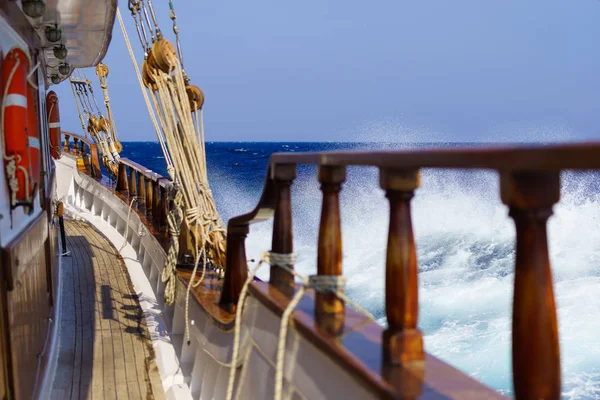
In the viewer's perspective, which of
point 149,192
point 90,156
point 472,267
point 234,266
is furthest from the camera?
point 90,156

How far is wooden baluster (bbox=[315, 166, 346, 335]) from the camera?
1486 mm

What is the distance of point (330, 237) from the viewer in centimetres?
152

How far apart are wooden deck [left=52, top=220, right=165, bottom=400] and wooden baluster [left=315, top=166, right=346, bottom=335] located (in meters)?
1.60

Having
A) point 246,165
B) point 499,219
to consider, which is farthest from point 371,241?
point 246,165

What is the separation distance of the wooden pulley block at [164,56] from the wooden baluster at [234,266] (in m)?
1.14

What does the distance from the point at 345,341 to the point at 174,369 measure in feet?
6.38

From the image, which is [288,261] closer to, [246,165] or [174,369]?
[174,369]

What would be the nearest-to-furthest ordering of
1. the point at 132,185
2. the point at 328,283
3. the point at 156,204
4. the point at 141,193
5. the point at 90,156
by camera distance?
the point at 328,283 → the point at 156,204 → the point at 141,193 → the point at 132,185 → the point at 90,156

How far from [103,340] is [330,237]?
2442 mm

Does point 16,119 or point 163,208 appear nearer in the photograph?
point 16,119

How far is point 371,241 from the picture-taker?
41.7ft

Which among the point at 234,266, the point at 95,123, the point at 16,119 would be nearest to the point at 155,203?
the point at 234,266

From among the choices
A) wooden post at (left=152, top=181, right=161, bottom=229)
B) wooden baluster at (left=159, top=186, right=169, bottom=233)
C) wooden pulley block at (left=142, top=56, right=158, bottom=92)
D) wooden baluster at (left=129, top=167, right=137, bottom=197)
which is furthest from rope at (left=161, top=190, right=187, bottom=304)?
wooden baluster at (left=129, top=167, right=137, bottom=197)

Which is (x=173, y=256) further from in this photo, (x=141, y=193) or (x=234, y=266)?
(x=141, y=193)
